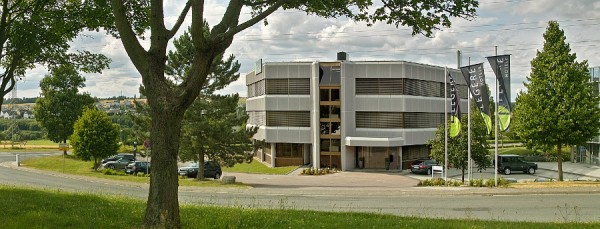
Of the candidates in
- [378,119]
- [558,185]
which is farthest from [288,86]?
[558,185]

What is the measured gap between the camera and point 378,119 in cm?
4669

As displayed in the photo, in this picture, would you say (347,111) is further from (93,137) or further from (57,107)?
(57,107)

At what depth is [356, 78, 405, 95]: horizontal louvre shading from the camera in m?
46.1

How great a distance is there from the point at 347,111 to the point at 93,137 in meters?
21.8

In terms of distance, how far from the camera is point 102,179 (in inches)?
1361

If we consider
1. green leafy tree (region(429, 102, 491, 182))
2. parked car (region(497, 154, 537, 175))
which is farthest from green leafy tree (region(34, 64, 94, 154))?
parked car (region(497, 154, 537, 175))

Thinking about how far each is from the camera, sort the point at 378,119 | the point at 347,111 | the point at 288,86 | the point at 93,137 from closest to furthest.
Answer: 1. the point at 93,137
2. the point at 347,111
3. the point at 378,119
4. the point at 288,86

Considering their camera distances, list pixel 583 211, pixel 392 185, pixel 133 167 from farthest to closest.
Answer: pixel 133 167, pixel 392 185, pixel 583 211

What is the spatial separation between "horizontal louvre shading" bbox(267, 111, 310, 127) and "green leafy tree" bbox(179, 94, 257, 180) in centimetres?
1159

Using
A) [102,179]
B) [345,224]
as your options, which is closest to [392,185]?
[102,179]

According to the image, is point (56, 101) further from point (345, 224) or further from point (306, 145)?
point (345, 224)

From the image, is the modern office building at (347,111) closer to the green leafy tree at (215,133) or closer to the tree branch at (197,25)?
the green leafy tree at (215,133)

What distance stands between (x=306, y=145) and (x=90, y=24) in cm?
3621

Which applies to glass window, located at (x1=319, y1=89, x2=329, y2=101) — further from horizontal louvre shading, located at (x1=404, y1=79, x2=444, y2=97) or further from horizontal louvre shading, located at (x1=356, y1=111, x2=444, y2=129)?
horizontal louvre shading, located at (x1=404, y1=79, x2=444, y2=97)
